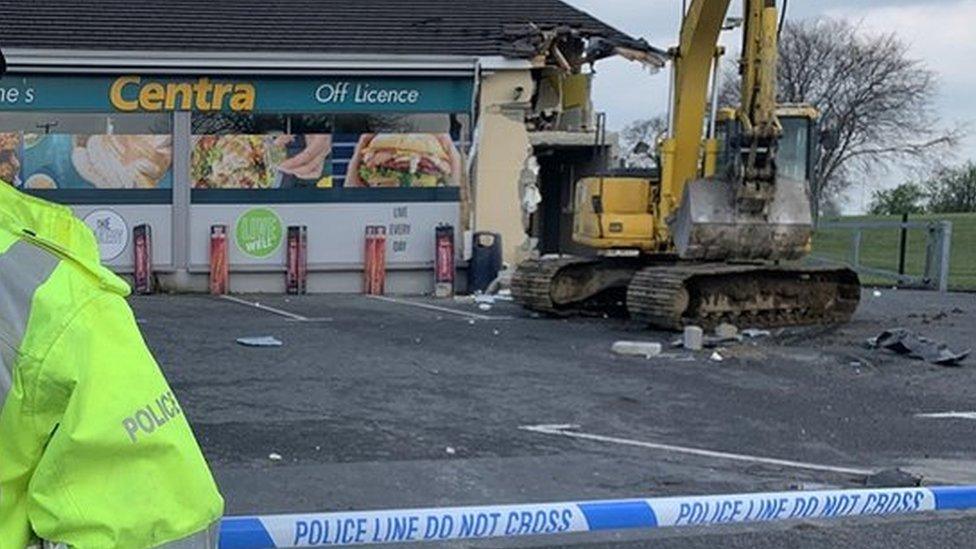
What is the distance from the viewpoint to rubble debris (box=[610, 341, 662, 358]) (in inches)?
504

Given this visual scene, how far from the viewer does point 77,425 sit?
165cm

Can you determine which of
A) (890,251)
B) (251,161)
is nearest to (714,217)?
(251,161)

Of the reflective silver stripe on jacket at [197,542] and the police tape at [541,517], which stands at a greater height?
the reflective silver stripe on jacket at [197,542]

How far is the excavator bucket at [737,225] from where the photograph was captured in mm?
14664

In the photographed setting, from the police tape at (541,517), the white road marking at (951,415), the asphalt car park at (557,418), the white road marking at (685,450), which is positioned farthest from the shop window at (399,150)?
the police tape at (541,517)

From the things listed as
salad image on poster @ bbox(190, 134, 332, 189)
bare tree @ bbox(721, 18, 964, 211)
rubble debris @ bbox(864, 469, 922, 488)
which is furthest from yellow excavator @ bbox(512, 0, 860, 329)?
bare tree @ bbox(721, 18, 964, 211)

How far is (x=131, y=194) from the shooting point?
2020 cm

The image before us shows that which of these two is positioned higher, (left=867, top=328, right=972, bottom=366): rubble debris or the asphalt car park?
(left=867, top=328, right=972, bottom=366): rubble debris

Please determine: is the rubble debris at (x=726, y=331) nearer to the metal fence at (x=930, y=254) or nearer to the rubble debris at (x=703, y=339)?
A: the rubble debris at (x=703, y=339)

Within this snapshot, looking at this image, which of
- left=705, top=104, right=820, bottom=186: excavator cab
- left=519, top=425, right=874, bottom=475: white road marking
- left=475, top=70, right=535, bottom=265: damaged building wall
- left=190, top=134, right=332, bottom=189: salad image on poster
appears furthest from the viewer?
left=475, top=70, right=535, bottom=265: damaged building wall

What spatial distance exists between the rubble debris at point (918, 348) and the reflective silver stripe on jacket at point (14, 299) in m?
12.1

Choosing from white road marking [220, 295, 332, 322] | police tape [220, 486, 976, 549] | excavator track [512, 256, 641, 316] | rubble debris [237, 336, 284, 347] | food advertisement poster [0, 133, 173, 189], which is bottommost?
white road marking [220, 295, 332, 322]

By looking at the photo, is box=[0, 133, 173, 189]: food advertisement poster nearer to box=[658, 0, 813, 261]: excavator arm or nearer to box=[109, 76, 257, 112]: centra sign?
box=[109, 76, 257, 112]: centra sign

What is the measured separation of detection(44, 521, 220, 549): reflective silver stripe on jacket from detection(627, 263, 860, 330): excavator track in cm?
1282
